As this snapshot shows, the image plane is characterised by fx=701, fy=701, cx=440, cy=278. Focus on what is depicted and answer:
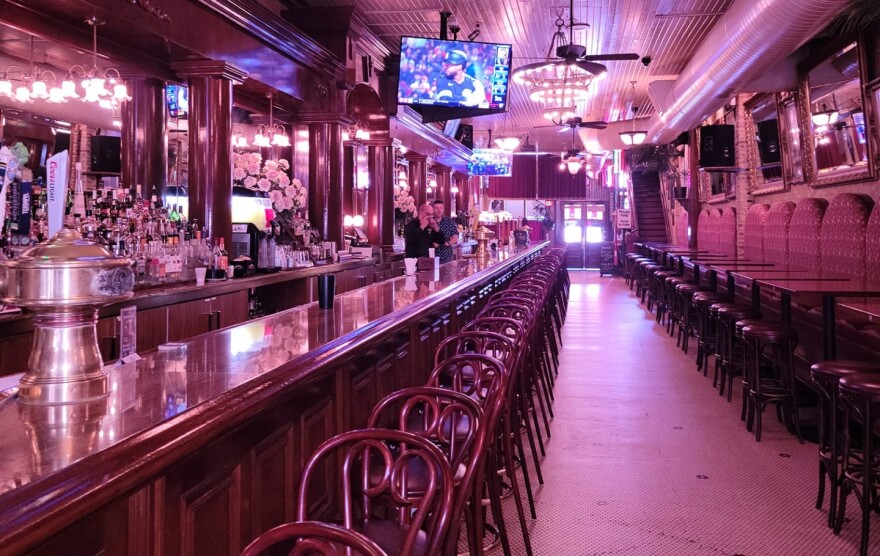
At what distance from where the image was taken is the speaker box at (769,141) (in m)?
9.00

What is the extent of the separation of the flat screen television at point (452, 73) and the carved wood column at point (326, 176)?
0.85 meters

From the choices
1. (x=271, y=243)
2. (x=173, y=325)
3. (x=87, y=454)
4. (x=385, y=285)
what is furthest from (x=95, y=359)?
(x=271, y=243)

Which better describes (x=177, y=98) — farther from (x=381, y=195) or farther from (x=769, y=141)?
(x=769, y=141)

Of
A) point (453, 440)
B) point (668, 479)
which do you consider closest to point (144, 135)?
point (453, 440)

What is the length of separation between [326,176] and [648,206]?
13.5 metres

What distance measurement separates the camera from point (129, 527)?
1.47m

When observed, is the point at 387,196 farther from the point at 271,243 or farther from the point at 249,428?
the point at 249,428

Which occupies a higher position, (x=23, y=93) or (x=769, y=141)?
(x=769, y=141)

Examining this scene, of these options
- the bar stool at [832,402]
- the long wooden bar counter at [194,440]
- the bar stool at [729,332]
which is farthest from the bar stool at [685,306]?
the long wooden bar counter at [194,440]

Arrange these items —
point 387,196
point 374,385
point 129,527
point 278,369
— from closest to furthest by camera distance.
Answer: point 129,527 → point 278,369 → point 374,385 → point 387,196

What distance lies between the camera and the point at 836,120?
22.9 ft

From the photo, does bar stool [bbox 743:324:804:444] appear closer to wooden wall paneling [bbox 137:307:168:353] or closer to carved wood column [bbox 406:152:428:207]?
wooden wall paneling [bbox 137:307:168:353]

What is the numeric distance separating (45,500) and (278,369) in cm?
90

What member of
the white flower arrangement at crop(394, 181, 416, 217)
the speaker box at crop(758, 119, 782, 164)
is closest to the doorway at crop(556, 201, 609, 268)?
the white flower arrangement at crop(394, 181, 416, 217)
